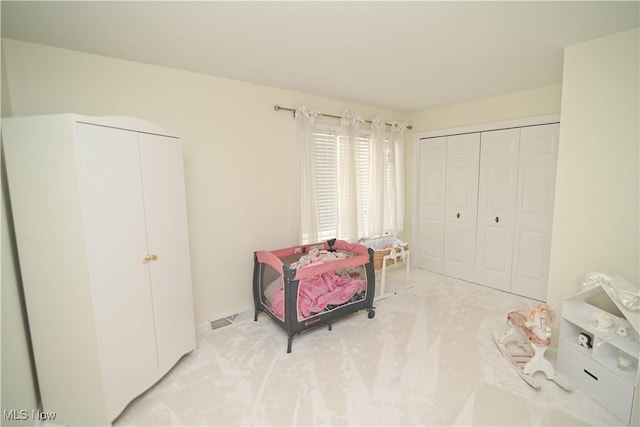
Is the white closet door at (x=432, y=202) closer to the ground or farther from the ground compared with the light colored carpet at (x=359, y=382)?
farther from the ground

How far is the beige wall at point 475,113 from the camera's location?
301cm

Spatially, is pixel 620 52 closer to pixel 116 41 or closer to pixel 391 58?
pixel 391 58

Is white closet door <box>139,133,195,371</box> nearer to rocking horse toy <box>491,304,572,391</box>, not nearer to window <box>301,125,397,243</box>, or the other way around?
window <box>301,125,397,243</box>

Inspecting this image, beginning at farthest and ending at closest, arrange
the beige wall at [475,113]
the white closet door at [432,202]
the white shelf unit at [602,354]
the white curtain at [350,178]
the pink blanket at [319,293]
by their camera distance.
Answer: the white closet door at [432,202], the white curtain at [350,178], the beige wall at [475,113], the pink blanket at [319,293], the white shelf unit at [602,354]

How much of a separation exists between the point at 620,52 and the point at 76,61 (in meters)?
3.69

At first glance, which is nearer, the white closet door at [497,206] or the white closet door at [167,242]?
the white closet door at [167,242]

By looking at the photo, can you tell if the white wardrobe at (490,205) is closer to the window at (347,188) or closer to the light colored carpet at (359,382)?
the window at (347,188)

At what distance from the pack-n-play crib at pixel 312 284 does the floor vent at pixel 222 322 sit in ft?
0.76

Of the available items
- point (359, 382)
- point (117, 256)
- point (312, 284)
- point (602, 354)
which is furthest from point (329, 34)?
point (602, 354)

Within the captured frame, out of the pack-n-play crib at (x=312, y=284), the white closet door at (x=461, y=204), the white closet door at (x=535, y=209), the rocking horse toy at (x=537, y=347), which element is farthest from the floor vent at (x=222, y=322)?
the white closet door at (x=535, y=209)

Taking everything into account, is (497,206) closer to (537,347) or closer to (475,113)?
(475,113)

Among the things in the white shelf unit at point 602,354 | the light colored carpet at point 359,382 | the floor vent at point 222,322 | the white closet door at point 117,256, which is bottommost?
the light colored carpet at point 359,382

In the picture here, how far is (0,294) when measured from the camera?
4.70 feet

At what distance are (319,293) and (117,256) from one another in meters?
1.58
